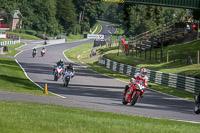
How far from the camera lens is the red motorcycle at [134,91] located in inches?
766

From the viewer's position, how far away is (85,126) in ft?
37.2

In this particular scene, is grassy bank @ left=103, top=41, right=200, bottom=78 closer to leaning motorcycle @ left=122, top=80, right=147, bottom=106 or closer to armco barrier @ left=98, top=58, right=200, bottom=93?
armco barrier @ left=98, top=58, right=200, bottom=93

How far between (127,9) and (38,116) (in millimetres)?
30988

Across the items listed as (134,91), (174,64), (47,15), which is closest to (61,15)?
(47,15)

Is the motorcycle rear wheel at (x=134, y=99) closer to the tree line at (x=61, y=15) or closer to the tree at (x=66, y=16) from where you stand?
the tree line at (x=61, y=15)

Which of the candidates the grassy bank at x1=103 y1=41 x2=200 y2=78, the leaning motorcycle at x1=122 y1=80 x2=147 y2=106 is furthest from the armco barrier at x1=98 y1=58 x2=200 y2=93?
the leaning motorcycle at x1=122 y1=80 x2=147 y2=106

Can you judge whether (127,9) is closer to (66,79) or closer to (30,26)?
(66,79)

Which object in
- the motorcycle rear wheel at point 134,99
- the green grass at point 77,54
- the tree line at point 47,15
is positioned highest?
the tree line at point 47,15

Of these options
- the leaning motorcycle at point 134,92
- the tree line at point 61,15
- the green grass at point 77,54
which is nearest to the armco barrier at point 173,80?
the leaning motorcycle at point 134,92

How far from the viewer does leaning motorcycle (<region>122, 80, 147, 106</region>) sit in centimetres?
1947

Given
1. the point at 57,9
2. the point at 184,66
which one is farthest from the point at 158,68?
the point at 57,9

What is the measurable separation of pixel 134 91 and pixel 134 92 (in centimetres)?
4

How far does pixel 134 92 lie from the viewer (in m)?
19.7

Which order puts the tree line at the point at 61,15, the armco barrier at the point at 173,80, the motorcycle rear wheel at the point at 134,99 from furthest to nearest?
the tree line at the point at 61,15, the armco barrier at the point at 173,80, the motorcycle rear wheel at the point at 134,99
